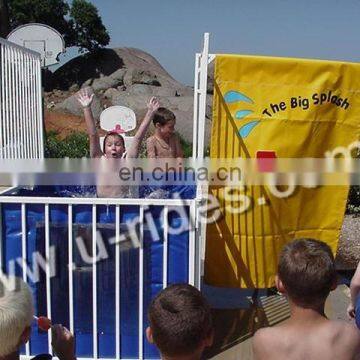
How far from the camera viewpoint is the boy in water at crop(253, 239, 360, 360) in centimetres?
221

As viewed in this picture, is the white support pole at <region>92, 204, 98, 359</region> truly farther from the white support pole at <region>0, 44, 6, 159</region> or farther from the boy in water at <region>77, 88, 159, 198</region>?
the white support pole at <region>0, 44, 6, 159</region>

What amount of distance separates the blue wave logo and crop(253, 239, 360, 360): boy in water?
220cm

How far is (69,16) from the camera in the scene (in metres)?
37.2

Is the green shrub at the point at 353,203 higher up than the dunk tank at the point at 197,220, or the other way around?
the dunk tank at the point at 197,220

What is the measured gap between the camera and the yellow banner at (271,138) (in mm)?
4391

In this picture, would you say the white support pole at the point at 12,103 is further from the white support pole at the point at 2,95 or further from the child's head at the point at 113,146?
the child's head at the point at 113,146

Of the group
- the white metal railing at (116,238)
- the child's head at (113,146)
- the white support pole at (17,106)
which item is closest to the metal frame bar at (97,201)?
the white metal railing at (116,238)

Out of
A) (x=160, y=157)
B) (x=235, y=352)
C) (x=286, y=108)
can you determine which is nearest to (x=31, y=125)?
(x=160, y=157)

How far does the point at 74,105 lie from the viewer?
81.9 ft

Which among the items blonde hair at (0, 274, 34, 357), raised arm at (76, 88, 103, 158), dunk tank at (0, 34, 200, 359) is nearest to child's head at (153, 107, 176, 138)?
raised arm at (76, 88, 103, 158)

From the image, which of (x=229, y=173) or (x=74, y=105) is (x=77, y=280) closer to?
(x=229, y=173)

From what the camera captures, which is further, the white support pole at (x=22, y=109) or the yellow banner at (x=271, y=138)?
the white support pole at (x=22, y=109)

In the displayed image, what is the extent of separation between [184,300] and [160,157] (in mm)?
3556

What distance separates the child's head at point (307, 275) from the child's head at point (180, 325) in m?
0.54
